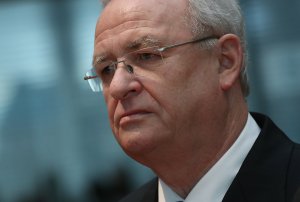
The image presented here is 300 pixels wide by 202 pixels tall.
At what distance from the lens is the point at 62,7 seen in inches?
286

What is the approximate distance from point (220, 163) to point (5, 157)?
15.5 ft

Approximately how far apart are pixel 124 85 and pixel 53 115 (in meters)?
4.49

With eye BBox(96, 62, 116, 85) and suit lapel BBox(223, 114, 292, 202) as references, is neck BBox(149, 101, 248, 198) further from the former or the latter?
eye BBox(96, 62, 116, 85)

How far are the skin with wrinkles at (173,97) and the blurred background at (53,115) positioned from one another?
13.3 feet

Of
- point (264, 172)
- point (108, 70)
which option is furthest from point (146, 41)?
point (264, 172)

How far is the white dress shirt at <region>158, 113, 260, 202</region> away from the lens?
9.45 feet

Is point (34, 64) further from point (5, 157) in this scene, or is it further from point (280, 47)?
point (280, 47)

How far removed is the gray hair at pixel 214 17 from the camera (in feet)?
9.78

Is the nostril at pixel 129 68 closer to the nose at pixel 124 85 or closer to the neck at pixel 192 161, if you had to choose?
the nose at pixel 124 85

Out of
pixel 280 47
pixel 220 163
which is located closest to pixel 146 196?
pixel 220 163

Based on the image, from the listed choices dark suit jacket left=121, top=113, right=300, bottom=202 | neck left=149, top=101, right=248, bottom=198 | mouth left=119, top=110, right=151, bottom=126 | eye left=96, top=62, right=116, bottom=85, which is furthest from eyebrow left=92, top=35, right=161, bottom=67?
dark suit jacket left=121, top=113, right=300, bottom=202

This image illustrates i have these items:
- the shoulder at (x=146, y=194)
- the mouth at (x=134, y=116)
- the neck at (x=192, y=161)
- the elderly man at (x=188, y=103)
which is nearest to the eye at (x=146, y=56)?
the elderly man at (x=188, y=103)

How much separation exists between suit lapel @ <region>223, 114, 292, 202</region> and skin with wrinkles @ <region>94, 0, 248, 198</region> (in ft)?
0.47

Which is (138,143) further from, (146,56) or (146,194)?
(146,194)
